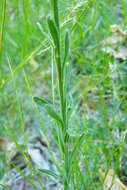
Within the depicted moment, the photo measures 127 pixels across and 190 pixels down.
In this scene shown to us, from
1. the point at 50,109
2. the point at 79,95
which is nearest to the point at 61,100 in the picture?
the point at 50,109

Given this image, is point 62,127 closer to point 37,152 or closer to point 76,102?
point 37,152

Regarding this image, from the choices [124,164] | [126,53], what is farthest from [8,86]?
[124,164]

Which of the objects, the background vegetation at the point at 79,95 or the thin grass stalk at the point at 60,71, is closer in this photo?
the thin grass stalk at the point at 60,71

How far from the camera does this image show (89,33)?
1.78m

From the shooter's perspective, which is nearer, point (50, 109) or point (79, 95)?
point (50, 109)

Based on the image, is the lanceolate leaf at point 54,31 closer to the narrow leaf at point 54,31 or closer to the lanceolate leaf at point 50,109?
the narrow leaf at point 54,31

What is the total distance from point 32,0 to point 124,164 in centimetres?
169

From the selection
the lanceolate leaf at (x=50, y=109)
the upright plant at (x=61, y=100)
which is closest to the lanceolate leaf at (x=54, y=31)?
the upright plant at (x=61, y=100)

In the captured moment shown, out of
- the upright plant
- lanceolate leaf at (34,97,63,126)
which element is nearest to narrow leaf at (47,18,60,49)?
the upright plant

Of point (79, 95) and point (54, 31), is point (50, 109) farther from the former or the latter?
point (79, 95)

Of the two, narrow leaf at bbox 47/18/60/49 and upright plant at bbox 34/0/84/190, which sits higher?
narrow leaf at bbox 47/18/60/49

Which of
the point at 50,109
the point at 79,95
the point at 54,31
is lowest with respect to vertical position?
the point at 79,95

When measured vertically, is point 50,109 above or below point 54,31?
below

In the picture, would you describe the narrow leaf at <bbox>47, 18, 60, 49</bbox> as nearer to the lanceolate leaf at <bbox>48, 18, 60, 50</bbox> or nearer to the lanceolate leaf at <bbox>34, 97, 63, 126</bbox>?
the lanceolate leaf at <bbox>48, 18, 60, 50</bbox>
